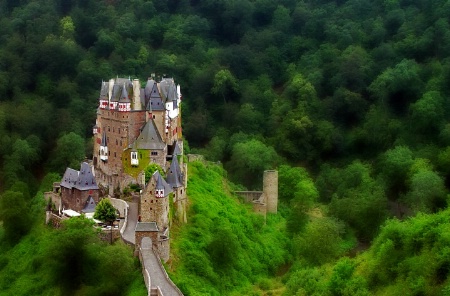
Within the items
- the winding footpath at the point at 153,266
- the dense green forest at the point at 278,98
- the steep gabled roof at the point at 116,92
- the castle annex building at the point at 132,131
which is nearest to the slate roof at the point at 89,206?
the castle annex building at the point at 132,131

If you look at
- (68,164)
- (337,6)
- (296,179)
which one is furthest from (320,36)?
(68,164)

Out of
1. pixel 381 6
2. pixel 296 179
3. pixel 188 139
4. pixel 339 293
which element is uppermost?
pixel 381 6

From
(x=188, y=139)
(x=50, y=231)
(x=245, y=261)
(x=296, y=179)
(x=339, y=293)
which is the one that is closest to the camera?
(x=339, y=293)

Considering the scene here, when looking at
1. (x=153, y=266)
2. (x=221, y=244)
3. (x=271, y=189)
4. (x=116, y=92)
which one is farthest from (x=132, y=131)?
(x=271, y=189)

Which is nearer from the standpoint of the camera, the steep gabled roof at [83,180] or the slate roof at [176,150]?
the steep gabled roof at [83,180]

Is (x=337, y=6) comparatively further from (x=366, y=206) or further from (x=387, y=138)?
(x=366, y=206)

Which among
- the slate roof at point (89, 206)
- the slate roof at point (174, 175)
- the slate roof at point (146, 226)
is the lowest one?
the slate roof at point (146, 226)

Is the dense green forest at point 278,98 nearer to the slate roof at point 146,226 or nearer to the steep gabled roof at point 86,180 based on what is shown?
the steep gabled roof at point 86,180
